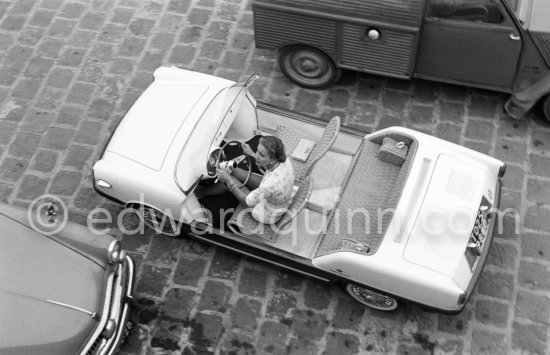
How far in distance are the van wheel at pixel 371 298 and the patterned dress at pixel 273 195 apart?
0.96m

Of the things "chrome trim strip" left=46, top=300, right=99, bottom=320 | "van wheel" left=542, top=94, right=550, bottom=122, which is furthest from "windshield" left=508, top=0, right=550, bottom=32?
"chrome trim strip" left=46, top=300, right=99, bottom=320

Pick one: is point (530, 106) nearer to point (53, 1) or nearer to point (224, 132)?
point (224, 132)

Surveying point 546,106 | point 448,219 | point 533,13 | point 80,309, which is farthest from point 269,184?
point 546,106

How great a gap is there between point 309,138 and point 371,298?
1.75 metres

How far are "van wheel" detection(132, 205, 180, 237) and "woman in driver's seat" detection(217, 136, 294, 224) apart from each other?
26.8 inches

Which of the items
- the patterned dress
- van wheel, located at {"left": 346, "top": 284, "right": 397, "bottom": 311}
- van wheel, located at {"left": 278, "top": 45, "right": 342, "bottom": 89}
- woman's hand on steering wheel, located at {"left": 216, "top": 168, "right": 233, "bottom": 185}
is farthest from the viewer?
van wheel, located at {"left": 278, "top": 45, "right": 342, "bottom": 89}

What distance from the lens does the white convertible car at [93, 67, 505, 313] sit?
5496 mm

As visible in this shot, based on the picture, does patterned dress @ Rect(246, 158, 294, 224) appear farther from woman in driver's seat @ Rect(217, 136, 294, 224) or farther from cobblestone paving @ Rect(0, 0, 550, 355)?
cobblestone paving @ Rect(0, 0, 550, 355)

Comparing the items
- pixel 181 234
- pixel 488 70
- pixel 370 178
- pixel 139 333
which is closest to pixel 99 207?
pixel 181 234

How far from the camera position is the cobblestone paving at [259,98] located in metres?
6.11

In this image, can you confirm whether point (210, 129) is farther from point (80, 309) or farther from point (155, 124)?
point (80, 309)

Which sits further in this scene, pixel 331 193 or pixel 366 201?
pixel 331 193

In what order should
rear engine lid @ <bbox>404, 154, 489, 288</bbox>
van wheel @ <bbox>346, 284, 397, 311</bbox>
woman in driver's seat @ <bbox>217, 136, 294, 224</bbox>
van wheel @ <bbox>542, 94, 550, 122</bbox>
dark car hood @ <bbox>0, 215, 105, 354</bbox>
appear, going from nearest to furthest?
dark car hood @ <bbox>0, 215, 105, 354</bbox> → rear engine lid @ <bbox>404, 154, 489, 288</bbox> → woman in driver's seat @ <bbox>217, 136, 294, 224</bbox> → van wheel @ <bbox>346, 284, 397, 311</bbox> → van wheel @ <bbox>542, 94, 550, 122</bbox>

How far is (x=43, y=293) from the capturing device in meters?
Answer: 5.41
